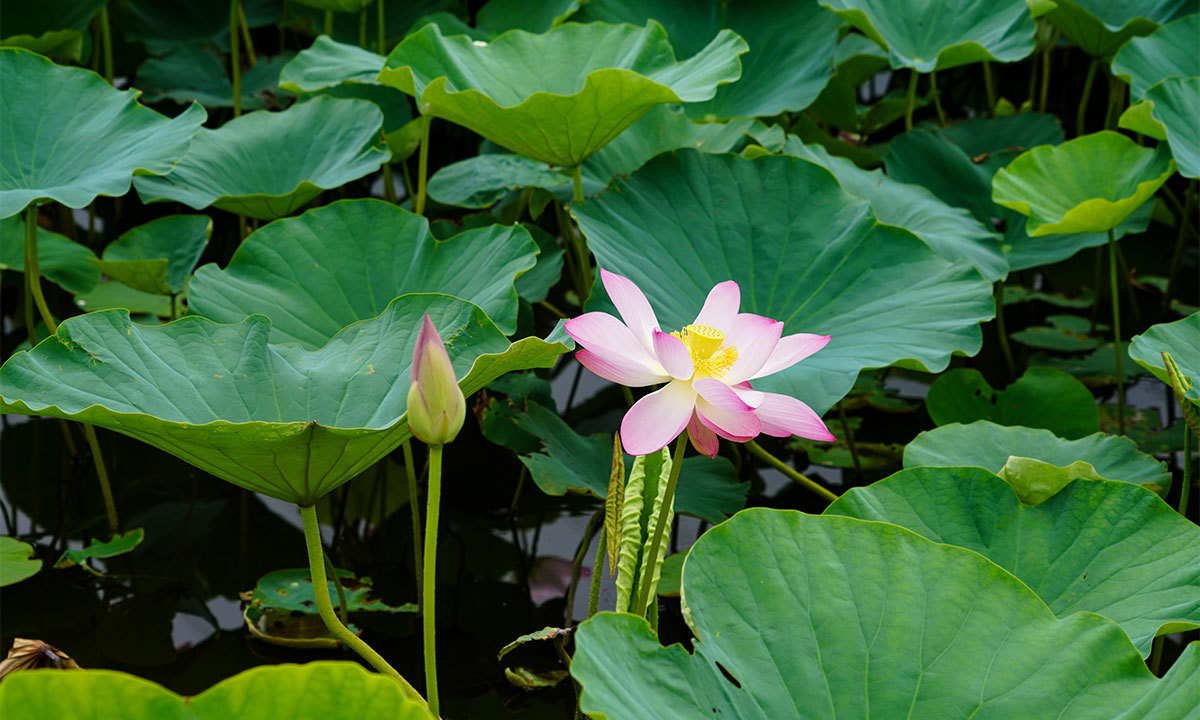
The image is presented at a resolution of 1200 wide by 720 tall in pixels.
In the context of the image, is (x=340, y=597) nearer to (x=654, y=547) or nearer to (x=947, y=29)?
(x=654, y=547)

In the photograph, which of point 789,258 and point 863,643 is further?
point 789,258

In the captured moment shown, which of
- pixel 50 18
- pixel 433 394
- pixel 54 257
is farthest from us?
pixel 50 18

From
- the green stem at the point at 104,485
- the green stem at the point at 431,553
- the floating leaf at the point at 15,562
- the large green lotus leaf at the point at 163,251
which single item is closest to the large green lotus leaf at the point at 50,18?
the large green lotus leaf at the point at 163,251

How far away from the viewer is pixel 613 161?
1667 millimetres

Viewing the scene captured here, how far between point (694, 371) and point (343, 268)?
2.25 feet

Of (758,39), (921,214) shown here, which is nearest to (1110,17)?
(758,39)

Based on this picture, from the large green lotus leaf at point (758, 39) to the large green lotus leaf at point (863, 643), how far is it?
→ 4.00 ft

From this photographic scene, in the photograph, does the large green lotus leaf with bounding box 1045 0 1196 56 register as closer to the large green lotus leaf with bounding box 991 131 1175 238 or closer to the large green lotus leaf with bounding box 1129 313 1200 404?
the large green lotus leaf with bounding box 991 131 1175 238

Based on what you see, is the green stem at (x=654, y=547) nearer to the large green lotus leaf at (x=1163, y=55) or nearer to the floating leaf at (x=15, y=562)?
the floating leaf at (x=15, y=562)

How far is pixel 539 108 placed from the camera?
131 cm

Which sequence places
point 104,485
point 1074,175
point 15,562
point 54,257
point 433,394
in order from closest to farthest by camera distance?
point 433,394, point 15,562, point 104,485, point 1074,175, point 54,257

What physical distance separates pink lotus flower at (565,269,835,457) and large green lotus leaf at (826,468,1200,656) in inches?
8.9

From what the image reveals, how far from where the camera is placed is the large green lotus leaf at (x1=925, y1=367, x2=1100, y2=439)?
1.42 metres

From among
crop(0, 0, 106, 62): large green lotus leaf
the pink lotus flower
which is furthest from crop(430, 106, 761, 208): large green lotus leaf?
crop(0, 0, 106, 62): large green lotus leaf
